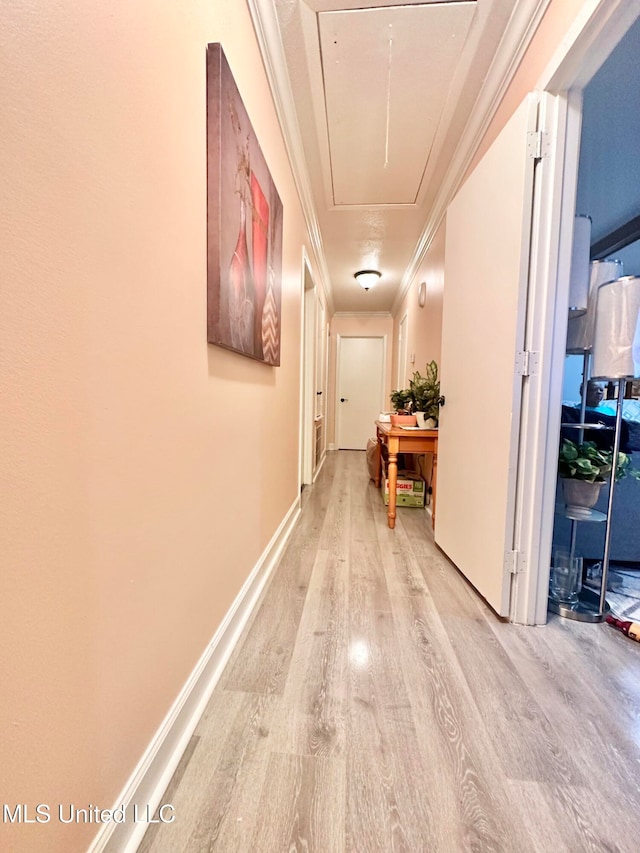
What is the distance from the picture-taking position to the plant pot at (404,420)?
2504 mm

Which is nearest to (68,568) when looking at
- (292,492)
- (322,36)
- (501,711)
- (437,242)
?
(501,711)

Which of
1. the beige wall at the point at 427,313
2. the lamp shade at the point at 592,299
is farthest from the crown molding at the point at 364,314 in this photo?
the lamp shade at the point at 592,299

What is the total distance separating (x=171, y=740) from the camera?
2.70ft

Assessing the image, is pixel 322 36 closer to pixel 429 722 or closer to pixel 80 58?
pixel 80 58

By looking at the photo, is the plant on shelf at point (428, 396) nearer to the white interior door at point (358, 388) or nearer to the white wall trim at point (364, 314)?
the white interior door at point (358, 388)

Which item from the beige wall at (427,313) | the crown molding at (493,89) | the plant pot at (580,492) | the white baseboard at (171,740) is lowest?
the white baseboard at (171,740)

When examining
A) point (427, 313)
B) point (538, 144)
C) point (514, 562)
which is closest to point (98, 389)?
point (514, 562)

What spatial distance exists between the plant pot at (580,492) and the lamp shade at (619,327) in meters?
0.43

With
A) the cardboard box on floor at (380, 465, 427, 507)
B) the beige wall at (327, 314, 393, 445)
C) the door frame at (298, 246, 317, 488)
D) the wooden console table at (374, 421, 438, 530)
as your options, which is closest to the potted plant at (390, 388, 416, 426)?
the wooden console table at (374, 421, 438, 530)

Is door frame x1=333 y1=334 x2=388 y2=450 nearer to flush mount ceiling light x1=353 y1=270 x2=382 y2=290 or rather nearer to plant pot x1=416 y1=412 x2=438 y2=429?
flush mount ceiling light x1=353 y1=270 x2=382 y2=290

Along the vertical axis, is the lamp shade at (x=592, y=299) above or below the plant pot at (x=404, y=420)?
above

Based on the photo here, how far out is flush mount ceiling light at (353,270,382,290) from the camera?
4090 millimetres

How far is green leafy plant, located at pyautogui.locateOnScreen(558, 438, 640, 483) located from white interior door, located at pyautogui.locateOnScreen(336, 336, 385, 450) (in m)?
4.62

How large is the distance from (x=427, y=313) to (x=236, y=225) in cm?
251
